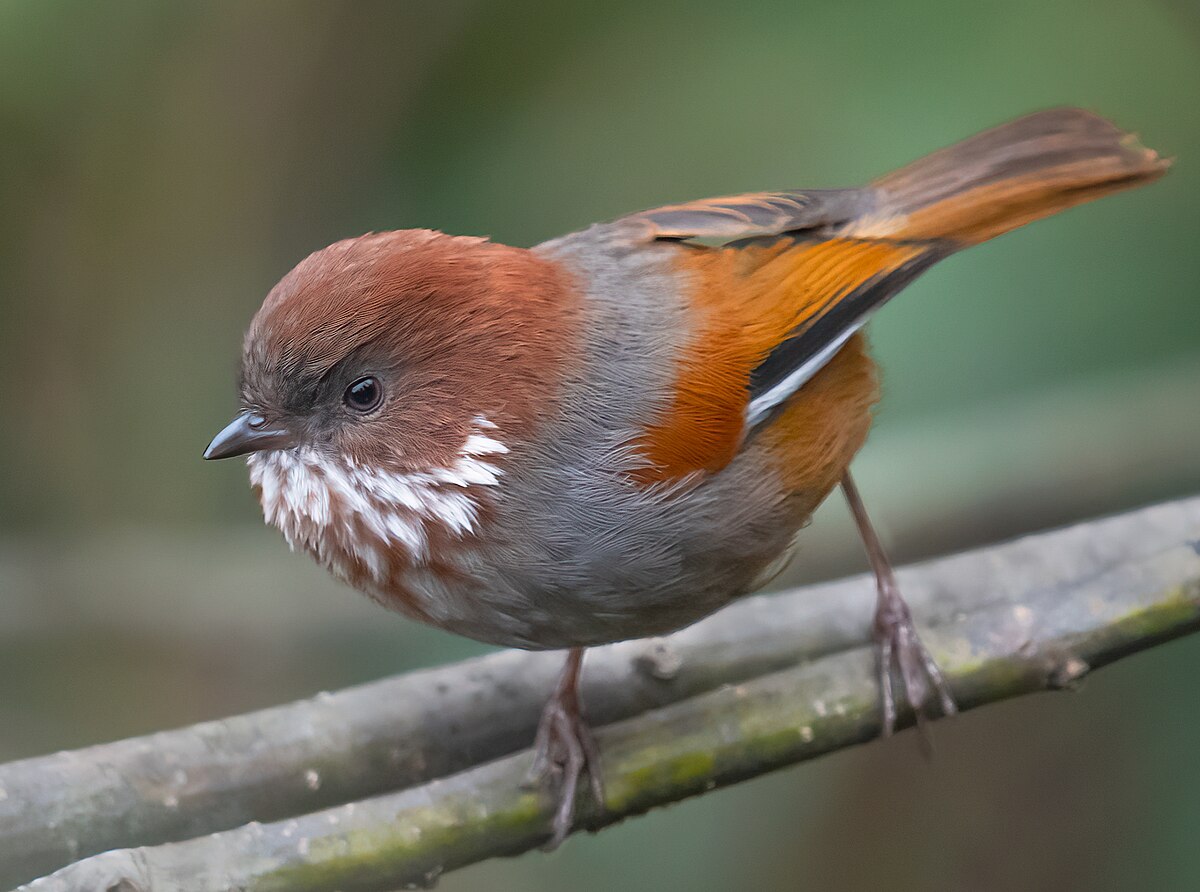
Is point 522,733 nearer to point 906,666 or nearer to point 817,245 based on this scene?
point 906,666

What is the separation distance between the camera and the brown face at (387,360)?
272 centimetres

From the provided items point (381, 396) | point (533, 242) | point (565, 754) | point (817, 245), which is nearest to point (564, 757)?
point (565, 754)

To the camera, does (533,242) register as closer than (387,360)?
No

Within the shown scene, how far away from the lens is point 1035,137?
3.78 metres

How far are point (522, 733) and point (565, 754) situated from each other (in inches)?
13.7

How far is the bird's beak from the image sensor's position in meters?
2.80

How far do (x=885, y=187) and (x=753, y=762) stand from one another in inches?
71.0

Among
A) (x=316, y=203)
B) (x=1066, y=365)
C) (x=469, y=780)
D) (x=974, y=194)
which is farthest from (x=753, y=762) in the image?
(x=316, y=203)

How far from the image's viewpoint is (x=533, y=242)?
489 cm

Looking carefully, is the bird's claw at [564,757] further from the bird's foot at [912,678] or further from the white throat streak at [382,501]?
the bird's foot at [912,678]

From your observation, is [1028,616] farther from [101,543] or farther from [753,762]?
[101,543]

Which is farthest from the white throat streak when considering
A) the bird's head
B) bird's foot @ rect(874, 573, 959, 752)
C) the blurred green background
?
the blurred green background

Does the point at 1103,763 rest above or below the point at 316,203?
below

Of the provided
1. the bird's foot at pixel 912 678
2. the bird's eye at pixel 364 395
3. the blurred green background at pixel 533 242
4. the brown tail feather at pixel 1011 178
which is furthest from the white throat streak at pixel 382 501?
the blurred green background at pixel 533 242
